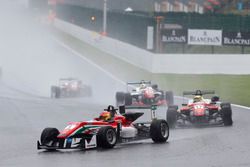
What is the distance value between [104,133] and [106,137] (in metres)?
0.13

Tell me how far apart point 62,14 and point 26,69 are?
86.1ft

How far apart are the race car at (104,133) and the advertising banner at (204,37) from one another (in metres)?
30.0

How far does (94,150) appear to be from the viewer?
1753cm

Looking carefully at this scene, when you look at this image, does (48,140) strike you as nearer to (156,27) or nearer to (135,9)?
(156,27)

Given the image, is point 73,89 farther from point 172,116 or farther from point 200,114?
point 172,116

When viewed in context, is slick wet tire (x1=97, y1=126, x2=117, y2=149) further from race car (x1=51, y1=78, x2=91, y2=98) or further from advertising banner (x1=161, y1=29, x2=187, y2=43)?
advertising banner (x1=161, y1=29, x2=187, y2=43)

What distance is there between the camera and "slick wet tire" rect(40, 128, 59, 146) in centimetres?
1773

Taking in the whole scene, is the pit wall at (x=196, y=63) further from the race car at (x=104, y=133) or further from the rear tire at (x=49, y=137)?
the rear tire at (x=49, y=137)

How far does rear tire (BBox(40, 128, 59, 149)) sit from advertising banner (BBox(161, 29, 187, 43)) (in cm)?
3192

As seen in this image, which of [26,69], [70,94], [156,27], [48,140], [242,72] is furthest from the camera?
[26,69]

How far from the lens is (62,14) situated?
80.9 m

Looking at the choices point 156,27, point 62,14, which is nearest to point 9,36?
point 62,14

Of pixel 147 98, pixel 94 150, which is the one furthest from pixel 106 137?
pixel 147 98

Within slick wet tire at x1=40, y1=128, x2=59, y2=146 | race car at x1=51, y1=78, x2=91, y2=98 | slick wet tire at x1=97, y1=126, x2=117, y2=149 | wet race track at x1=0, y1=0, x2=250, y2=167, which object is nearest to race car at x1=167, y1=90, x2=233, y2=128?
wet race track at x1=0, y1=0, x2=250, y2=167
